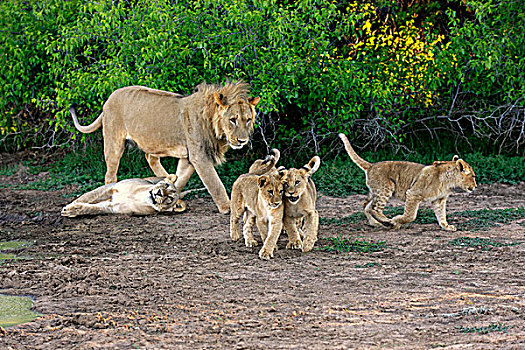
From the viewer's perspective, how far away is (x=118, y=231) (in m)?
7.15

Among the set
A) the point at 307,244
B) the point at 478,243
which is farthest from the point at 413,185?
the point at 307,244

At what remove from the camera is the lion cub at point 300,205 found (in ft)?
18.6

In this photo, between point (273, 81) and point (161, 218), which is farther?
point (273, 81)

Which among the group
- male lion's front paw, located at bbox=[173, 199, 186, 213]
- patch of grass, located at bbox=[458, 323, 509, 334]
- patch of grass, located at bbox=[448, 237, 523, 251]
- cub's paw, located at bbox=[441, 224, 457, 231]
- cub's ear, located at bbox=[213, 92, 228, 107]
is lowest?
male lion's front paw, located at bbox=[173, 199, 186, 213]

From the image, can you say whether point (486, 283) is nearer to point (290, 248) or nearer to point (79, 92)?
point (290, 248)

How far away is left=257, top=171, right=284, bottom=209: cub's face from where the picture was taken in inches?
221

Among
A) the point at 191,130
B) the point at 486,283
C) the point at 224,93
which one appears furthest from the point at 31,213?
the point at 486,283

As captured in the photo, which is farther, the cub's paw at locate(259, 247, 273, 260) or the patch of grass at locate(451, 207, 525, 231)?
the patch of grass at locate(451, 207, 525, 231)

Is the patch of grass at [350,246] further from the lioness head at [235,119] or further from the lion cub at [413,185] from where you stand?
the lioness head at [235,119]

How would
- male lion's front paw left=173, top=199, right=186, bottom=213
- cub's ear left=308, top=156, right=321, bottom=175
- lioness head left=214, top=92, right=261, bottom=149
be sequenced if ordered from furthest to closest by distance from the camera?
male lion's front paw left=173, top=199, right=186, bottom=213 < lioness head left=214, top=92, right=261, bottom=149 < cub's ear left=308, top=156, right=321, bottom=175

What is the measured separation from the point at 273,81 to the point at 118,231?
3.60 meters

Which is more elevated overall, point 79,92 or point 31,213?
point 79,92

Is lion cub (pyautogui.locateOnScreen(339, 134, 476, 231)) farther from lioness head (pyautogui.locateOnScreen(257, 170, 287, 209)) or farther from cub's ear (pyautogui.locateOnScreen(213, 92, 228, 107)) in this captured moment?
cub's ear (pyautogui.locateOnScreen(213, 92, 228, 107))

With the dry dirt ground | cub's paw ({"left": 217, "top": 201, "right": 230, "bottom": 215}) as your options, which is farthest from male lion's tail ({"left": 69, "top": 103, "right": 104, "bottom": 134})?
cub's paw ({"left": 217, "top": 201, "right": 230, "bottom": 215})
